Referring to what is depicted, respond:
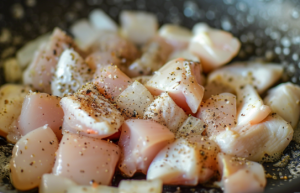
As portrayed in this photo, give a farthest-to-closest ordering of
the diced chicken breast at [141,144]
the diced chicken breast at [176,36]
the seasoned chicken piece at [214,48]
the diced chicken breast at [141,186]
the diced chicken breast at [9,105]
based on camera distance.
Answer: the diced chicken breast at [176,36], the seasoned chicken piece at [214,48], the diced chicken breast at [9,105], the diced chicken breast at [141,144], the diced chicken breast at [141,186]

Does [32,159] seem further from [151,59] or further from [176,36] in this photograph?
[176,36]

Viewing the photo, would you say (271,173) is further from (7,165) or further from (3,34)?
(3,34)

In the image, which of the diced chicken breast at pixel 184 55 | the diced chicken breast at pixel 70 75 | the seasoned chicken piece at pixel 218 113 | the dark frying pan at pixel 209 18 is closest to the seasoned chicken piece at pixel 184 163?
the seasoned chicken piece at pixel 218 113

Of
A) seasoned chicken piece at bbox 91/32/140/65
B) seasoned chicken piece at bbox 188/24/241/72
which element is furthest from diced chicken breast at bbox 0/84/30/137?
seasoned chicken piece at bbox 188/24/241/72

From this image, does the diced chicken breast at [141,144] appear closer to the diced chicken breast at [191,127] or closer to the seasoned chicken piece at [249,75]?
the diced chicken breast at [191,127]

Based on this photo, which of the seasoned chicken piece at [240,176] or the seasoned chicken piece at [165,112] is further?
the seasoned chicken piece at [165,112]

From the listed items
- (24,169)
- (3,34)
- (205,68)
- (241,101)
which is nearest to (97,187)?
(24,169)

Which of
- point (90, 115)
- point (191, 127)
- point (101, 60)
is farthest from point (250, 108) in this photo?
point (101, 60)
